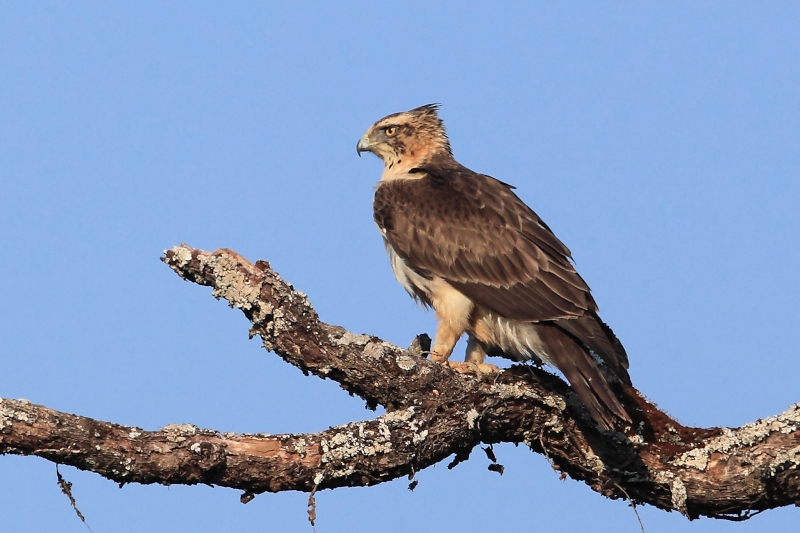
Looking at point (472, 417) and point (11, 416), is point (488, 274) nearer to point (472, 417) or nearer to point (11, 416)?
point (472, 417)

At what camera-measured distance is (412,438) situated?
21.1ft

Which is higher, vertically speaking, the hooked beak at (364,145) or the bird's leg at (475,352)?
the hooked beak at (364,145)

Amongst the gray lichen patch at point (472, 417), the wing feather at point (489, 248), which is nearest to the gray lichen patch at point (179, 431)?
the gray lichen patch at point (472, 417)

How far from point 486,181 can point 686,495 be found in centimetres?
366

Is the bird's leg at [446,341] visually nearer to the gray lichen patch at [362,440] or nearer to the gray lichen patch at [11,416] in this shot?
the gray lichen patch at [362,440]

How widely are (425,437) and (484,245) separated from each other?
2.43 m

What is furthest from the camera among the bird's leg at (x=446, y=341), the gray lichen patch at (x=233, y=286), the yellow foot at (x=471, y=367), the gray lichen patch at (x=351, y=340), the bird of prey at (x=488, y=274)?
the bird's leg at (x=446, y=341)

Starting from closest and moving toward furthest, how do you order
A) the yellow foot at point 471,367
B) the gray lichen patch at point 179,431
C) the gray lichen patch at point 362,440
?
1. the gray lichen patch at point 179,431
2. the gray lichen patch at point 362,440
3. the yellow foot at point 471,367

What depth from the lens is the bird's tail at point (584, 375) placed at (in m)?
6.72

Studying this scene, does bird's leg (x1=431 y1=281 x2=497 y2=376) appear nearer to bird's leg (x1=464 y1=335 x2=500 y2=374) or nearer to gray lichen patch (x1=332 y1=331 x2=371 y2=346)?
bird's leg (x1=464 y1=335 x2=500 y2=374)

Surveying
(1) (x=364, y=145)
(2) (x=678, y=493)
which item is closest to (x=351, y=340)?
(2) (x=678, y=493)

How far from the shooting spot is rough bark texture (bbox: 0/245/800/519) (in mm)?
5965

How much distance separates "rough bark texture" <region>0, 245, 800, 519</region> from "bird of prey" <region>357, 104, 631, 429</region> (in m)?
0.48

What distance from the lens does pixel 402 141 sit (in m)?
10.3
